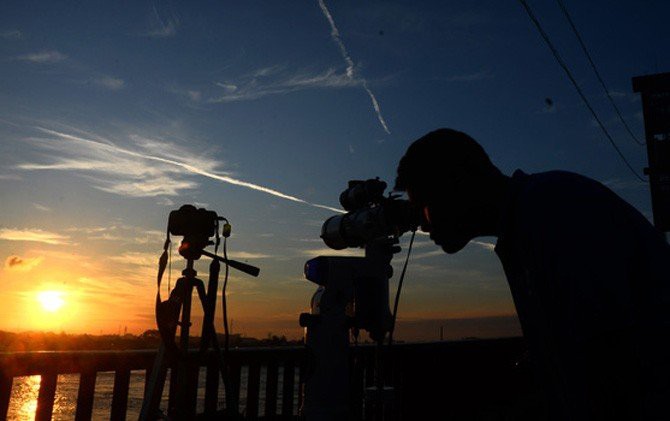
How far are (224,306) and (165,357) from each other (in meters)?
0.41

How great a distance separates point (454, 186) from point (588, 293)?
2.25 ft

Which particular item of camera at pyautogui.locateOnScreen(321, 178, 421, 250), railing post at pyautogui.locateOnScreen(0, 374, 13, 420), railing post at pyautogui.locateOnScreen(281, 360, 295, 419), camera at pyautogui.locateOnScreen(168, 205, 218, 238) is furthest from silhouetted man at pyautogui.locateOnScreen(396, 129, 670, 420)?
railing post at pyautogui.locateOnScreen(281, 360, 295, 419)

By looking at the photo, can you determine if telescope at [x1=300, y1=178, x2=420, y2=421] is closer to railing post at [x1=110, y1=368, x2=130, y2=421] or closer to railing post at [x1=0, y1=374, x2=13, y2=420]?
railing post at [x1=110, y1=368, x2=130, y2=421]

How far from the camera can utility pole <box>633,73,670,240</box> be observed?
35.0ft

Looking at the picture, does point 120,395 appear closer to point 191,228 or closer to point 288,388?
point 191,228

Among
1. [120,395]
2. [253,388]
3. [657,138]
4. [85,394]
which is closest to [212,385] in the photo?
[253,388]

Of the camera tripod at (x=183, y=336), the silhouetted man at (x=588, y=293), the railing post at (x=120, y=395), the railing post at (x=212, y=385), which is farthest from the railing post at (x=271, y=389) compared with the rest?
the silhouetted man at (x=588, y=293)

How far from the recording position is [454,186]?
1941mm

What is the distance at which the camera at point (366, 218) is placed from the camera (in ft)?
10.6

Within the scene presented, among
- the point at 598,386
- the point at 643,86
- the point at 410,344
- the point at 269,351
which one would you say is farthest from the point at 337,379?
the point at 643,86

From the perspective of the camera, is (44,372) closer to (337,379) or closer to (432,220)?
(337,379)

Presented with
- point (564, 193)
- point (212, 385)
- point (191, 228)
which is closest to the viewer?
point (564, 193)

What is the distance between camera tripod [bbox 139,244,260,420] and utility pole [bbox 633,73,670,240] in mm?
10031

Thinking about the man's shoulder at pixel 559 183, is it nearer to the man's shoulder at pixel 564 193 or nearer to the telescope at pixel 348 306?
the man's shoulder at pixel 564 193
